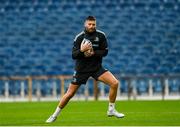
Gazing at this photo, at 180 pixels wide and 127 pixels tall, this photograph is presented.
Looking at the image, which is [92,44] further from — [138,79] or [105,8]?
[105,8]

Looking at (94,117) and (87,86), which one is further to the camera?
(87,86)

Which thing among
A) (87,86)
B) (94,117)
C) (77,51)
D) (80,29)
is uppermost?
(80,29)

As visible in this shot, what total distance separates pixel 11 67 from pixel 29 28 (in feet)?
12.3

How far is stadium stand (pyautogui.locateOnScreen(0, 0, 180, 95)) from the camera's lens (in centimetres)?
3284

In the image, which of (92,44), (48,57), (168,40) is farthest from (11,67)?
(92,44)

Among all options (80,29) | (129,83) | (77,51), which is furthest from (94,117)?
(80,29)

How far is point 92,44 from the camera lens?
1479 centimetres

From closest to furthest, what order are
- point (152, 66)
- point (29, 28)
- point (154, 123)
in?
1. point (154, 123)
2. point (152, 66)
3. point (29, 28)

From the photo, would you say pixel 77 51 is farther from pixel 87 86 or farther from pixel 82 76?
pixel 87 86

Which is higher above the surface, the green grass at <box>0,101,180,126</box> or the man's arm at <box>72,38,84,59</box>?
the man's arm at <box>72,38,84,59</box>

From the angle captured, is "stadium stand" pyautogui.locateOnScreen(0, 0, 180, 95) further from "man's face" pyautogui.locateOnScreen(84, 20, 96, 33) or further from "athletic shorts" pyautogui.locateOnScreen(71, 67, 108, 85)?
"man's face" pyautogui.locateOnScreen(84, 20, 96, 33)

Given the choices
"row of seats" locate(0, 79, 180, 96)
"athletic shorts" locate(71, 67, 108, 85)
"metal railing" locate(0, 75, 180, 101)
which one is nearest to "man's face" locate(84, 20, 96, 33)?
"athletic shorts" locate(71, 67, 108, 85)

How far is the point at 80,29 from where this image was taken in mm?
35750

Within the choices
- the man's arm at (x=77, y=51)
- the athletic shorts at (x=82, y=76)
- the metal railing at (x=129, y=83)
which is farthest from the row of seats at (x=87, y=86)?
the man's arm at (x=77, y=51)
